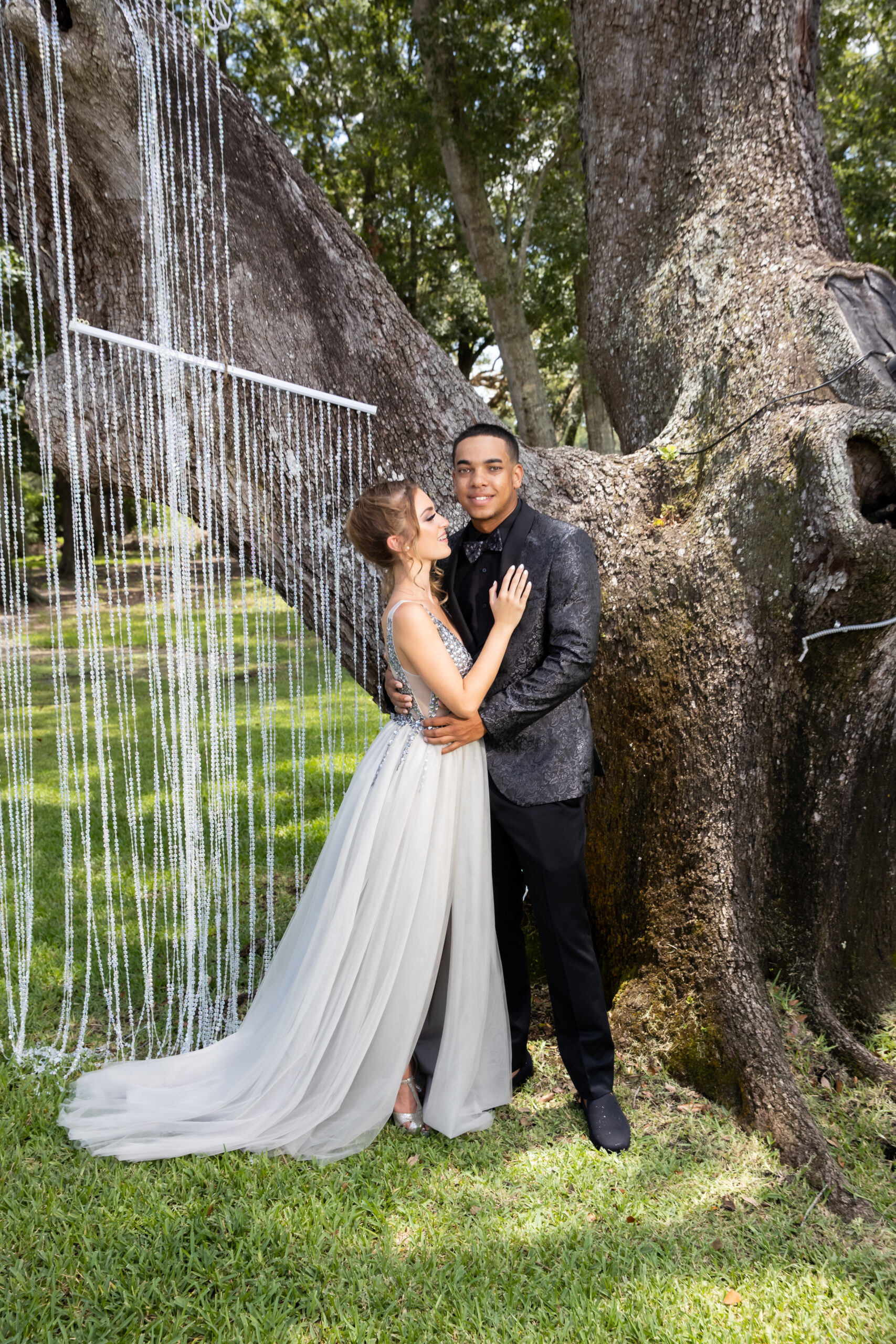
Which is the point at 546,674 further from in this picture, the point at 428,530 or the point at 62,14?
the point at 62,14

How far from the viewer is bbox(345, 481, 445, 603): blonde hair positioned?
2986 millimetres

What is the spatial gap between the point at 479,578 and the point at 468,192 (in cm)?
817

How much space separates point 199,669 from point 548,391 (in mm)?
16474

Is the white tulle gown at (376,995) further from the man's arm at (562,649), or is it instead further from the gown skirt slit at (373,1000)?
the man's arm at (562,649)

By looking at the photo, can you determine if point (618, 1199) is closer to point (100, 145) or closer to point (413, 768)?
point (413, 768)

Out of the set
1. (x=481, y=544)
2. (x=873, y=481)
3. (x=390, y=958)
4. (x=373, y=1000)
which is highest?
(x=873, y=481)

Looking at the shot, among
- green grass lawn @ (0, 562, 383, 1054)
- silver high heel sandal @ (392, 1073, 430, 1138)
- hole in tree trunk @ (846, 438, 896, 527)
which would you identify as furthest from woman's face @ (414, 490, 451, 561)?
silver high heel sandal @ (392, 1073, 430, 1138)

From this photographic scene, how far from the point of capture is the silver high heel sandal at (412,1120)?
10.1ft

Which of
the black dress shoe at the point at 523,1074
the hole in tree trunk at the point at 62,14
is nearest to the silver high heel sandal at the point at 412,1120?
the black dress shoe at the point at 523,1074

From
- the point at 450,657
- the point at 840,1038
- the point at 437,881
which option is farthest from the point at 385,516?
the point at 840,1038

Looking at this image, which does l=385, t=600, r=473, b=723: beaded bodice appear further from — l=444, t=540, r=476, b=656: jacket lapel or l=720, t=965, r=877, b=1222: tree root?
l=720, t=965, r=877, b=1222: tree root

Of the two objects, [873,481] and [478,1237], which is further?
[873,481]

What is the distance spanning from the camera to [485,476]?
2.99 metres

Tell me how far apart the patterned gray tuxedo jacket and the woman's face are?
0.21 meters
